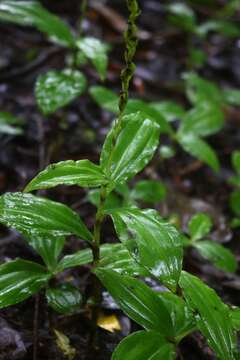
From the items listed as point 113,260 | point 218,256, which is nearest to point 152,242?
point 113,260

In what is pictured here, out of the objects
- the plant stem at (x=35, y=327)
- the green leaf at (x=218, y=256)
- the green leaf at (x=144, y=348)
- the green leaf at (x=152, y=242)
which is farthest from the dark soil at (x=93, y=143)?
the green leaf at (x=152, y=242)

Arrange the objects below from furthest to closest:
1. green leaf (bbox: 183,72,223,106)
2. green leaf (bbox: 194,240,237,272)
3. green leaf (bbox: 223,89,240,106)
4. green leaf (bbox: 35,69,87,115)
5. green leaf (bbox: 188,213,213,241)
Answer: green leaf (bbox: 223,89,240,106)
green leaf (bbox: 183,72,223,106)
green leaf (bbox: 35,69,87,115)
green leaf (bbox: 188,213,213,241)
green leaf (bbox: 194,240,237,272)

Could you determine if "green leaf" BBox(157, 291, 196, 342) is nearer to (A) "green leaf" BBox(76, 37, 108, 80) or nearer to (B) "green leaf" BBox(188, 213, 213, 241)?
(B) "green leaf" BBox(188, 213, 213, 241)

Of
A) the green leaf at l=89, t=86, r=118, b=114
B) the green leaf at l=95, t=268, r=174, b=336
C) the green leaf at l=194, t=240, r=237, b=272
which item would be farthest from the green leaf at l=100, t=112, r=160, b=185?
the green leaf at l=89, t=86, r=118, b=114

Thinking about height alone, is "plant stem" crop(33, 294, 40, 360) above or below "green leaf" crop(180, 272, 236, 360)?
below

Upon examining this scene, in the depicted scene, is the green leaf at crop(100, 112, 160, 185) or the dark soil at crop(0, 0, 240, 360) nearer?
the green leaf at crop(100, 112, 160, 185)

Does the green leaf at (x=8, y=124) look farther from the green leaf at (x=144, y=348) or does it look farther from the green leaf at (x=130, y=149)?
the green leaf at (x=144, y=348)
